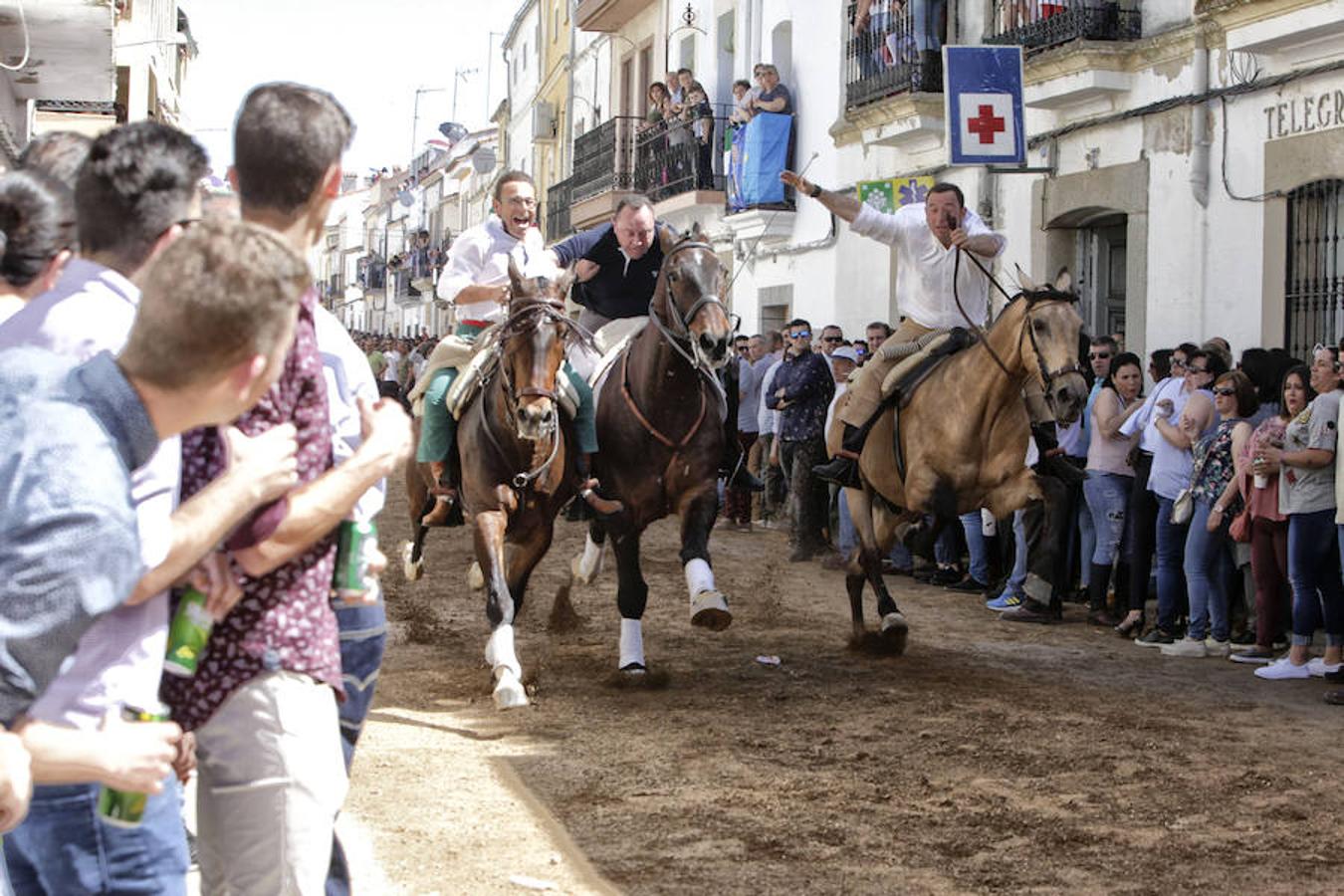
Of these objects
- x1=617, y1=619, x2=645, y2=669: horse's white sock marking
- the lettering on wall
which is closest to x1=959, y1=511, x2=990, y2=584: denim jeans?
the lettering on wall

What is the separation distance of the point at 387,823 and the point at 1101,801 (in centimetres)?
269

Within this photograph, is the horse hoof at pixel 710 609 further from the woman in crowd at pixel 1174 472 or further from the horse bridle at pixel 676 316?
the woman in crowd at pixel 1174 472

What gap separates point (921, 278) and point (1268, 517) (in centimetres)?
249

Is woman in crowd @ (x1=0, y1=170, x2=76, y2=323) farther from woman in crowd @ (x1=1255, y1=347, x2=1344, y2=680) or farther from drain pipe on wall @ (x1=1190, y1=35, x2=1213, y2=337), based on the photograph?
drain pipe on wall @ (x1=1190, y1=35, x2=1213, y2=337)

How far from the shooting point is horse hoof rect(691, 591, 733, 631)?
808 cm

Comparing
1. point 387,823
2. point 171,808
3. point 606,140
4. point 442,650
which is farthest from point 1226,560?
point 606,140

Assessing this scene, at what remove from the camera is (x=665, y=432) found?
8.62 metres

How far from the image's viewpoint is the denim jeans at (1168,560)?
34.6ft

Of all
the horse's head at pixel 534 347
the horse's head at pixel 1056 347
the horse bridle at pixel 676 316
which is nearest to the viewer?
the horse's head at pixel 534 347

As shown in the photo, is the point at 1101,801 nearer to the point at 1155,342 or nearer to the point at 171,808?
the point at 171,808

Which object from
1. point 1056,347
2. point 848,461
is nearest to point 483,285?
point 848,461

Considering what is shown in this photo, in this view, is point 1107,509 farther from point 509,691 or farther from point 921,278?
point 509,691

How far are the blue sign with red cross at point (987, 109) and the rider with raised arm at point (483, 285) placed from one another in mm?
6871

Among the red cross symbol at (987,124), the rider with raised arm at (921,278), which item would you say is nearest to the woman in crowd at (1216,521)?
the rider with raised arm at (921,278)
